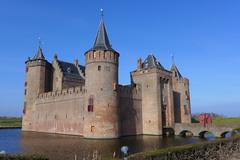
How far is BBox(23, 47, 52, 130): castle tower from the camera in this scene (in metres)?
40.9

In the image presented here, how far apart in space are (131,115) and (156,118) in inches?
126

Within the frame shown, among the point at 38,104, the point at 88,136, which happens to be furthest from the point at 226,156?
the point at 38,104

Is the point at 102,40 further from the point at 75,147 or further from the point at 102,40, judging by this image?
the point at 75,147

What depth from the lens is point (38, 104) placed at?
134 ft

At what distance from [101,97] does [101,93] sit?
16.9 inches

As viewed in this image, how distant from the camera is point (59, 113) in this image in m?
36.2

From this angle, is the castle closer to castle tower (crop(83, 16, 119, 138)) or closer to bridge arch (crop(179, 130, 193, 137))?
castle tower (crop(83, 16, 119, 138))

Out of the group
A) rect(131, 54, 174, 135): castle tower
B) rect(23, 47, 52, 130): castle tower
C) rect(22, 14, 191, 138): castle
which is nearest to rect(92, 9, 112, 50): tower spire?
rect(22, 14, 191, 138): castle

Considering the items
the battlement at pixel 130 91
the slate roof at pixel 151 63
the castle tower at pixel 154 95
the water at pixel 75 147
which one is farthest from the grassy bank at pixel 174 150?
the slate roof at pixel 151 63

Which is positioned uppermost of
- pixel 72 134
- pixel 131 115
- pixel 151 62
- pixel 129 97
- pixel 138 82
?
pixel 151 62

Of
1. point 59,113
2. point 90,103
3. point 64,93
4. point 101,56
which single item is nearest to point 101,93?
point 90,103

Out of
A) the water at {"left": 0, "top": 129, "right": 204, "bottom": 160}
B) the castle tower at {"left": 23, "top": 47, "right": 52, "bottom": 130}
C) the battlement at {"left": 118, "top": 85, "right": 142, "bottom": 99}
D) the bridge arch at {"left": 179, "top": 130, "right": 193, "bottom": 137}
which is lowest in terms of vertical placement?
the water at {"left": 0, "top": 129, "right": 204, "bottom": 160}

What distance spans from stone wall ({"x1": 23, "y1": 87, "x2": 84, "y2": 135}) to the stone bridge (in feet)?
41.2

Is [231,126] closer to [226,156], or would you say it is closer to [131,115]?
[131,115]
